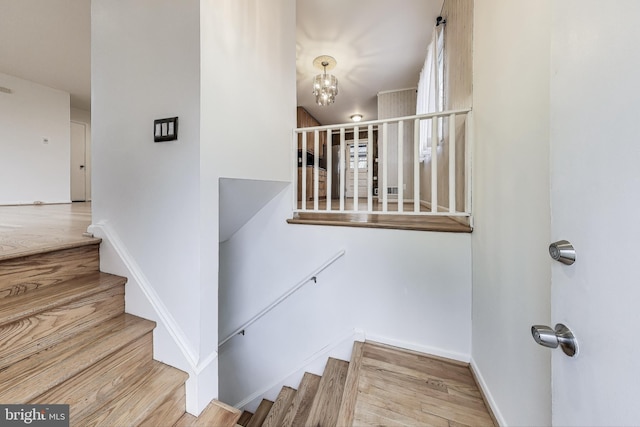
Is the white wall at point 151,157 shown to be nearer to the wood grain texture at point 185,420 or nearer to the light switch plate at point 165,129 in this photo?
the light switch plate at point 165,129

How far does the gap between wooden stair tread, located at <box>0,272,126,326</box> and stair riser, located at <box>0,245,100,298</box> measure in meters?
0.03

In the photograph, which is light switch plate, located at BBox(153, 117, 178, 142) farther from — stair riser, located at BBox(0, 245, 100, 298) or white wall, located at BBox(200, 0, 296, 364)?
stair riser, located at BBox(0, 245, 100, 298)

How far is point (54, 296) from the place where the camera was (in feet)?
3.63

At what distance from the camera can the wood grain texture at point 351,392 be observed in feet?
4.19

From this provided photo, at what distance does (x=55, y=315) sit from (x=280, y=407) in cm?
182

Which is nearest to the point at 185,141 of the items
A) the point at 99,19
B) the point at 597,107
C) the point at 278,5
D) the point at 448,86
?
the point at 99,19

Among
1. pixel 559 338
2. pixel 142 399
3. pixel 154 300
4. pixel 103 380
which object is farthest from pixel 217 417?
pixel 559 338

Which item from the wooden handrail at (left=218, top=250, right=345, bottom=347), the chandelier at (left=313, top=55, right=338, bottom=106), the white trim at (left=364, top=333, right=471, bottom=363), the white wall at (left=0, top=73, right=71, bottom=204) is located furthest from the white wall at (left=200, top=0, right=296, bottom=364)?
the white wall at (left=0, top=73, right=71, bottom=204)

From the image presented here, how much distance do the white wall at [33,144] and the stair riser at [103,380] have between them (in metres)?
5.51

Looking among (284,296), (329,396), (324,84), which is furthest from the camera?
(324,84)

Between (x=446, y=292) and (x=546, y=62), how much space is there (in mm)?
1407

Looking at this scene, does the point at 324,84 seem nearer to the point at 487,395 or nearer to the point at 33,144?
the point at 487,395

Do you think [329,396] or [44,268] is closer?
[44,268]

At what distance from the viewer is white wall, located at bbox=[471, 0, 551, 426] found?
87 cm
